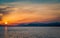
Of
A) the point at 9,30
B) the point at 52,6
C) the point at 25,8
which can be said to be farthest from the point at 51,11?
the point at 9,30

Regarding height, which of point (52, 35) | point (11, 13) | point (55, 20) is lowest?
point (52, 35)

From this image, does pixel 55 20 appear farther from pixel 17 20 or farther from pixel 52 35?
pixel 17 20

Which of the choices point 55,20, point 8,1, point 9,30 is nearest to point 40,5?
point 55,20

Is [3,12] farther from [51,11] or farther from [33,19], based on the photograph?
[51,11]

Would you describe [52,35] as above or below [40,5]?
below

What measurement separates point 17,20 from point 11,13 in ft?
0.56

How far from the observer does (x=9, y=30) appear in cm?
320

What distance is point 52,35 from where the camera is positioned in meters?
3.05

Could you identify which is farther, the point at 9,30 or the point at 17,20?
the point at 9,30

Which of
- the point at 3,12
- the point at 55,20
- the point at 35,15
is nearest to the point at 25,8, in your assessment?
the point at 35,15

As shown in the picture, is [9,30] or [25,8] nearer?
[25,8]

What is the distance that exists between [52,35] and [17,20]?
76cm

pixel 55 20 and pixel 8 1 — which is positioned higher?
pixel 8 1

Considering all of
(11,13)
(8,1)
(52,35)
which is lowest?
(52,35)
